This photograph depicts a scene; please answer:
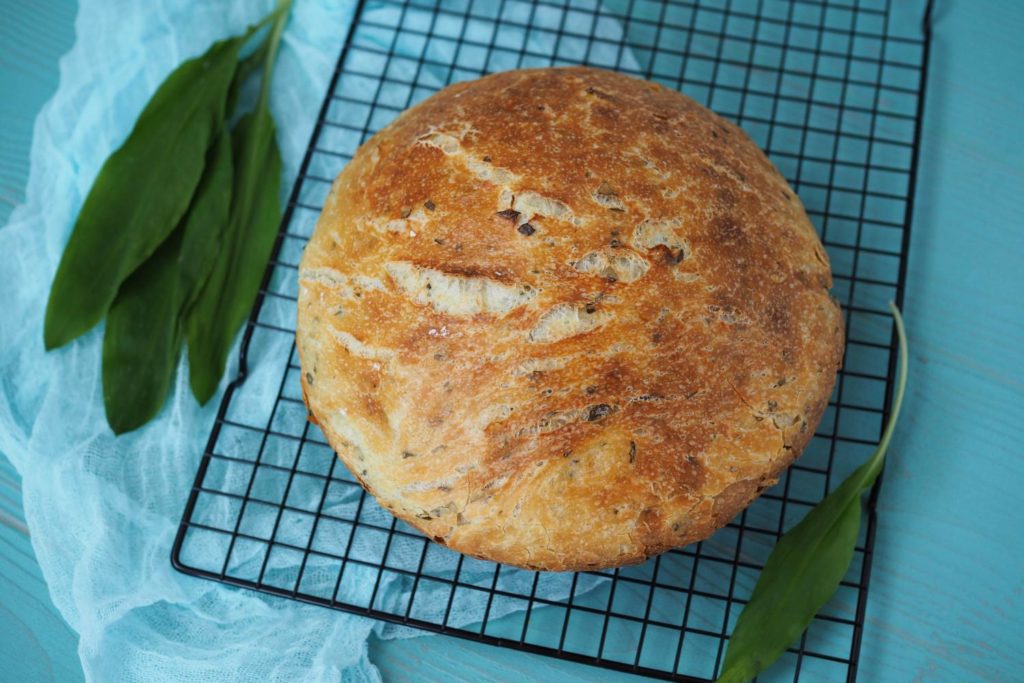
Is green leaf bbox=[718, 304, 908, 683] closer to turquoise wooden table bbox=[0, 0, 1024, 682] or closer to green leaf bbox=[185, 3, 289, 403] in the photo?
turquoise wooden table bbox=[0, 0, 1024, 682]

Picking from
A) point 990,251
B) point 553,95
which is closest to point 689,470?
point 553,95

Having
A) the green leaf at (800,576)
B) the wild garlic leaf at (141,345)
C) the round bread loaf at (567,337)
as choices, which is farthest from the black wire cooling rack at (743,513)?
the round bread loaf at (567,337)

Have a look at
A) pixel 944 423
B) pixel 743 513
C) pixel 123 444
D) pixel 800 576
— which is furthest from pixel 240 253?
pixel 944 423

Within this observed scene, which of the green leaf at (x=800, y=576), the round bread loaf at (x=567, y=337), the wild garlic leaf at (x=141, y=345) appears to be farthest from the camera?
the wild garlic leaf at (x=141, y=345)

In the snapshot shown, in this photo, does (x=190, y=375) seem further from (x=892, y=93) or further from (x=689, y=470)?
(x=892, y=93)

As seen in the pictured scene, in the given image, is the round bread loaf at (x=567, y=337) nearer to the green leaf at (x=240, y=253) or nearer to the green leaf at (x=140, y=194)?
the green leaf at (x=240, y=253)

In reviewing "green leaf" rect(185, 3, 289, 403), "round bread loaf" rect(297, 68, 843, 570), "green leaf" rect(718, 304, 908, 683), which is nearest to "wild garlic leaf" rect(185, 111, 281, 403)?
"green leaf" rect(185, 3, 289, 403)
